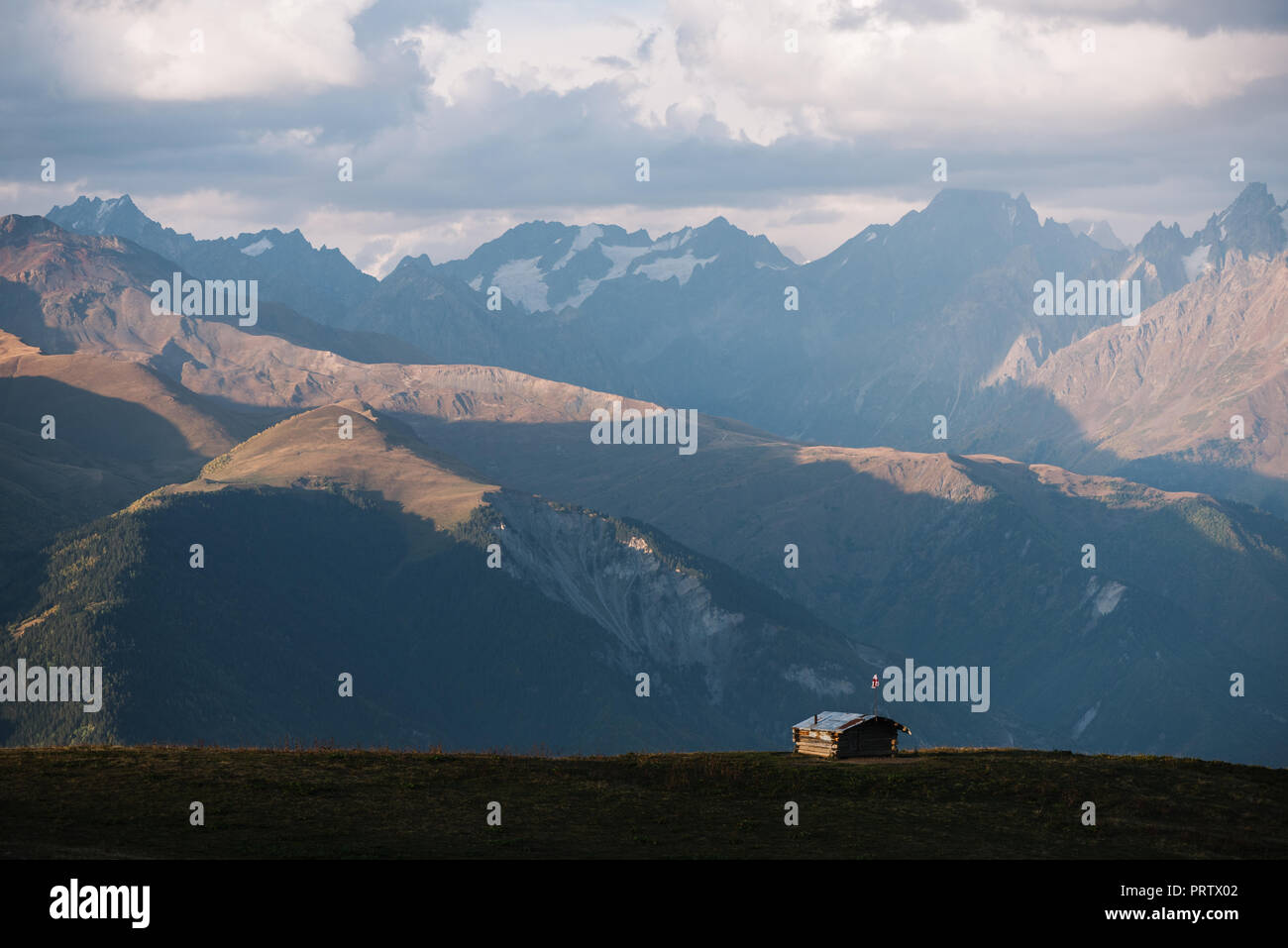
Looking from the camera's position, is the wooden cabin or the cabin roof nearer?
the wooden cabin

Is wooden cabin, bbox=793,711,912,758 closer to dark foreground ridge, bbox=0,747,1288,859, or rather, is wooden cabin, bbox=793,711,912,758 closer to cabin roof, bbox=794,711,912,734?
cabin roof, bbox=794,711,912,734

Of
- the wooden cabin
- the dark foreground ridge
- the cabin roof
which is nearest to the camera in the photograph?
the dark foreground ridge

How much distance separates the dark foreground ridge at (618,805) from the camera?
66375mm

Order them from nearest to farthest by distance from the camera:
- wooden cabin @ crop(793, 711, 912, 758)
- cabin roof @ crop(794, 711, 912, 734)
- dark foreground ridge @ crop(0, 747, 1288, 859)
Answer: dark foreground ridge @ crop(0, 747, 1288, 859), wooden cabin @ crop(793, 711, 912, 758), cabin roof @ crop(794, 711, 912, 734)

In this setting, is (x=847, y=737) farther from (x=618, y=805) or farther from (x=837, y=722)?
(x=618, y=805)

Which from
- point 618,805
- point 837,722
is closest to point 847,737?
point 837,722

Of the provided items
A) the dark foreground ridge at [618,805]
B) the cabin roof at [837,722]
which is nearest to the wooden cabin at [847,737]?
the cabin roof at [837,722]

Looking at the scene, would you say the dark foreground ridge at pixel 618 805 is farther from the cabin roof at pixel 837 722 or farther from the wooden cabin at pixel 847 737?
the cabin roof at pixel 837 722

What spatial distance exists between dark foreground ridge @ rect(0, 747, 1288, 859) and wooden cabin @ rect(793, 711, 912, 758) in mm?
2651

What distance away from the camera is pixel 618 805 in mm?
76312

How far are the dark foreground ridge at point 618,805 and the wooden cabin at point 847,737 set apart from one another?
265 cm

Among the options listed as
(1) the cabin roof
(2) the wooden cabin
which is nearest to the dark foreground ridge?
(2) the wooden cabin

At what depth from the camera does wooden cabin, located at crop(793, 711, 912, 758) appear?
311 ft
